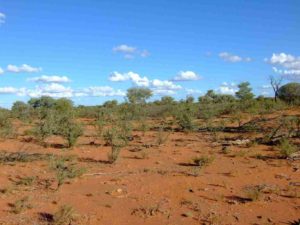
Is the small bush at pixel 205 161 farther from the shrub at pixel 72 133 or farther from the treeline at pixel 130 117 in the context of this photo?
the shrub at pixel 72 133

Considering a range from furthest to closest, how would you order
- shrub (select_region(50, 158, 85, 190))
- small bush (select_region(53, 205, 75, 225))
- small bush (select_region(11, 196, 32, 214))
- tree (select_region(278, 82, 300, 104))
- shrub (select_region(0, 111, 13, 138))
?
tree (select_region(278, 82, 300, 104)) → shrub (select_region(0, 111, 13, 138)) → shrub (select_region(50, 158, 85, 190)) → small bush (select_region(11, 196, 32, 214)) → small bush (select_region(53, 205, 75, 225))

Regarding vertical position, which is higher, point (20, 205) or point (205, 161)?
point (205, 161)

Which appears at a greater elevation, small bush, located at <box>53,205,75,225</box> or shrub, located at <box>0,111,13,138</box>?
shrub, located at <box>0,111,13,138</box>

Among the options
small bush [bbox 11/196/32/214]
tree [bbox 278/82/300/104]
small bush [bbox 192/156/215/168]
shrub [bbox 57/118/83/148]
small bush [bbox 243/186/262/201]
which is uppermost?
tree [bbox 278/82/300/104]

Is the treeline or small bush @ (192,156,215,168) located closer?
small bush @ (192,156,215,168)

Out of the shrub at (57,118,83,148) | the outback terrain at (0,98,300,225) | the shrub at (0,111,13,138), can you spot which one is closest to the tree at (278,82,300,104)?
the outback terrain at (0,98,300,225)

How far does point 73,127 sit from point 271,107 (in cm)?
1960

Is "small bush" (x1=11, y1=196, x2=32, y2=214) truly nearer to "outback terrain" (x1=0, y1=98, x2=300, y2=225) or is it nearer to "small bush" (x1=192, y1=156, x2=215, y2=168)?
"outback terrain" (x1=0, y1=98, x2=300, y2=225)

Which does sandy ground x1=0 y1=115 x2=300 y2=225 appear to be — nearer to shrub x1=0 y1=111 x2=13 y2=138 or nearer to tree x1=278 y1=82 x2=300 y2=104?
shrub x1=0 y1=111 x2=13 y2=138

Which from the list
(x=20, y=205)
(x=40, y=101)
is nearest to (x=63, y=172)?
(x=20, y=205)

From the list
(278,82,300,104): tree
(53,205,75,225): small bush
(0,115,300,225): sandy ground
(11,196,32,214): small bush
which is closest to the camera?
(53,205,75,225): small bush

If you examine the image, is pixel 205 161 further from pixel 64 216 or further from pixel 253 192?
pixel 64 216

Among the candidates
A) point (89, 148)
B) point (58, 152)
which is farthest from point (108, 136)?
point (58, 152)

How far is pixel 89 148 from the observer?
1750 cm
